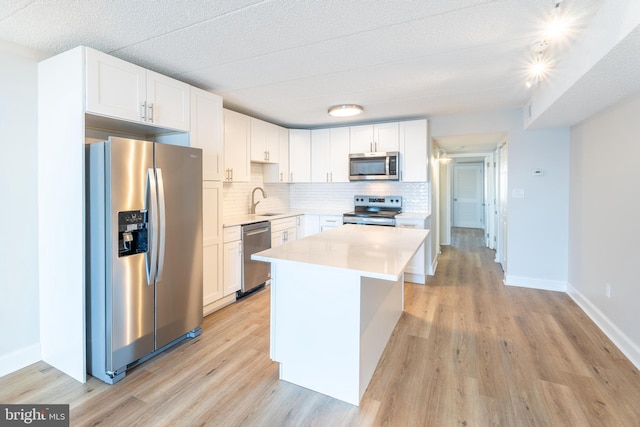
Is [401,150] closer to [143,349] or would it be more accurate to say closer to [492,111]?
[492,111]

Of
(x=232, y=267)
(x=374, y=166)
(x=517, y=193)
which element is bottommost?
(x=232, y=267)

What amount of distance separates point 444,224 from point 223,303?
5.54m

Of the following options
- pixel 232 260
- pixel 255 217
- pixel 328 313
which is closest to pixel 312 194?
pixel 255 217

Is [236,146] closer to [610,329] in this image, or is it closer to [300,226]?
[300,226]

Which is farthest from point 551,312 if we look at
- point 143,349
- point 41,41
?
point 41,41

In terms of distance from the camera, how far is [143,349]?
223 centimetres

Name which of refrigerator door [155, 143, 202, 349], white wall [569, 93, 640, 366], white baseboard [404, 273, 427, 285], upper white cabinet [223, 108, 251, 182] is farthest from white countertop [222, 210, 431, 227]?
white wall [569, 93, 640, 366]

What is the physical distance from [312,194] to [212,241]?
2.53 m

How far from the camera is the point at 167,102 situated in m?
2.58

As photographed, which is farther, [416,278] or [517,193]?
[416,278]

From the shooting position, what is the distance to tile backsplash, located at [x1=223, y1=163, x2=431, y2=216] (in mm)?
4273

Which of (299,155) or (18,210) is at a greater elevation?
(299,155)

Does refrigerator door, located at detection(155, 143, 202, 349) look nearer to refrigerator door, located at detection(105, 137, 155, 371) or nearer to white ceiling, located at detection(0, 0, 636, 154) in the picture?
refrigerator door, located at detection(105, 137, 155, 371)

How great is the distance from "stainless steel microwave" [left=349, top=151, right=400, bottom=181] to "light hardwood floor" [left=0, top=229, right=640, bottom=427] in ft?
6.77
